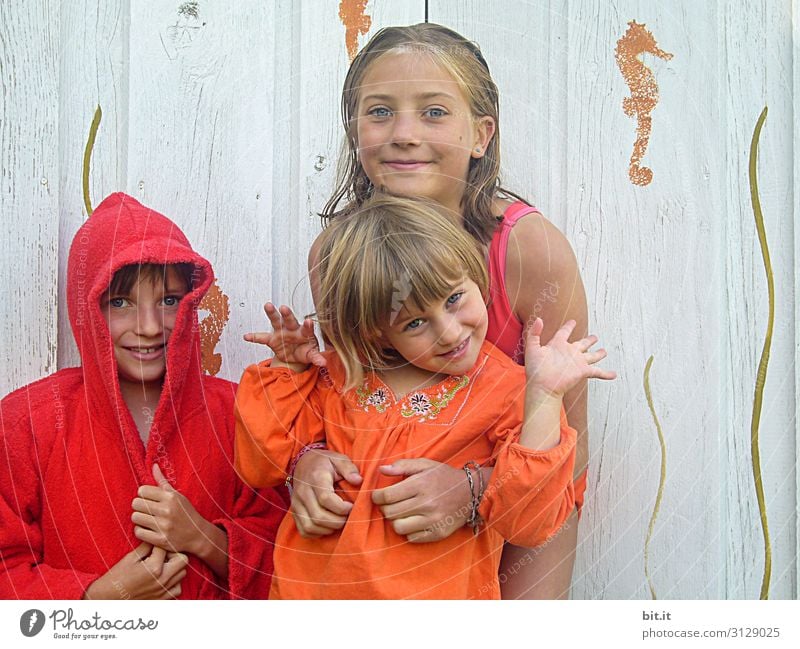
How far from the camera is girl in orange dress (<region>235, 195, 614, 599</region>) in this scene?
0.74m

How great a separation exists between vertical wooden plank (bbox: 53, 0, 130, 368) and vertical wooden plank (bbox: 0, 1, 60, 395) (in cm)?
1

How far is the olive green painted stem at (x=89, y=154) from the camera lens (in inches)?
35.8

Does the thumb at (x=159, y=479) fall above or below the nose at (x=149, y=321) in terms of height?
below

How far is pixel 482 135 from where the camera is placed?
0.84 m

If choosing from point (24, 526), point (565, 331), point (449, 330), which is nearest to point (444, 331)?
point (449, 330)

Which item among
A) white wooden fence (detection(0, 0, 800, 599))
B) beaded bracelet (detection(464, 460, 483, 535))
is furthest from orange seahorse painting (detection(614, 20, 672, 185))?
beaded bracelet (detection(464, 460, 483, 535))

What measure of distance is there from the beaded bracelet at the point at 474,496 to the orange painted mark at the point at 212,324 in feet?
0.98

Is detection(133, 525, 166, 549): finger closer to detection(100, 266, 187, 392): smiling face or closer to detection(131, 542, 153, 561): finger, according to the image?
detection(131, 542, 153, 561): finger

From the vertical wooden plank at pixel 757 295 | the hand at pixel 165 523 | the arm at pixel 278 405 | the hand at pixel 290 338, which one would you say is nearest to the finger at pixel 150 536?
the hand at pixel 165 523

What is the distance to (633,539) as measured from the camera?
Result: 923 millimetres

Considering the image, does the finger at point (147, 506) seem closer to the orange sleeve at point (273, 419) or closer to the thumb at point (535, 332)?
the orange sleeve at point (273, 419)
